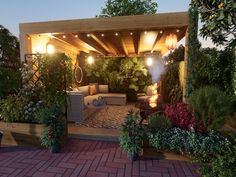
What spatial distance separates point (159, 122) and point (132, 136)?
0.57 m

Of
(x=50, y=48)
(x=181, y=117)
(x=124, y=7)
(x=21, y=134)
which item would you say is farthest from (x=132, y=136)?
(x=124, y=7)

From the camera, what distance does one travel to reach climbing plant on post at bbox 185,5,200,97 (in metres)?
4.41

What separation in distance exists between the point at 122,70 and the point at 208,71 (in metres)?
5.83

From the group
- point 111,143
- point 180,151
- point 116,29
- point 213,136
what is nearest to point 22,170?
point 111,143

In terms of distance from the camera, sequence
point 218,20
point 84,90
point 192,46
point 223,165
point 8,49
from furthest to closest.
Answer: point 84,90, point 8,49, point 192,46, point 218,20, point 223,165

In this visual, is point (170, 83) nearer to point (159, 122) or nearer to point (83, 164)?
point (159, 122)

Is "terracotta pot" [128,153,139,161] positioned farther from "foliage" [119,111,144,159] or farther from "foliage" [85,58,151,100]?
"foliage" [85,58,151,100]

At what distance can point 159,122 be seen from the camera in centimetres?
361

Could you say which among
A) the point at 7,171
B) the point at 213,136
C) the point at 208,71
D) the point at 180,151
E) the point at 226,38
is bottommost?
the point at 7,171

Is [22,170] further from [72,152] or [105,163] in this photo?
[105,163]

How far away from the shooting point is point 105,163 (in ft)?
11.1

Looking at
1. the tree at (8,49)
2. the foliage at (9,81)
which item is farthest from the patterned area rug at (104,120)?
the tree at (8,49)

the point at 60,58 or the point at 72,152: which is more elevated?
the point at 60,58

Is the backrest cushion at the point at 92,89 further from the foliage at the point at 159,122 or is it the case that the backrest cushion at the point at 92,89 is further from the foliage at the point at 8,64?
the foliage at the point at 159,122
